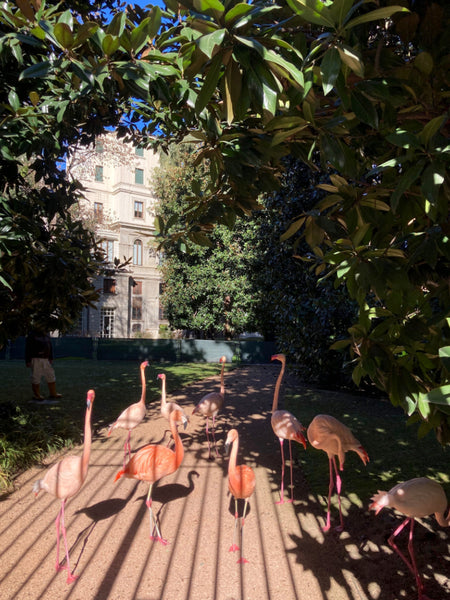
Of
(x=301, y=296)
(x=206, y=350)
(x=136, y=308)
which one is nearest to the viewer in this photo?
(x=301, y=296)

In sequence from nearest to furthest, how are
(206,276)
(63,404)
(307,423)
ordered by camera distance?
(307,423) → (63,404) → (206,276)

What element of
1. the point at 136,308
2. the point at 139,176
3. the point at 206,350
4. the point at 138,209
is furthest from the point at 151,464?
the point at 139,176

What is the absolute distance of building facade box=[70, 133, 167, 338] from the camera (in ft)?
106

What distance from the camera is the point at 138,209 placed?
114 feet

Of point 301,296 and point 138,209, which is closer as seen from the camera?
point 301,296

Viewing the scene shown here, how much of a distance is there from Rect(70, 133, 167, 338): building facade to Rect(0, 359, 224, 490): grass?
15.4 metres

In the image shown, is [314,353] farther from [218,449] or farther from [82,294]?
[82,294]

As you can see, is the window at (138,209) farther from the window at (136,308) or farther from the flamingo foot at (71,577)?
the flamingo foot at (71,577)

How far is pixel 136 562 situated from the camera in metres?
3.37

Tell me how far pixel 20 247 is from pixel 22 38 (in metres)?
2.38

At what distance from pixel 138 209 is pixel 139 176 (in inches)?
115

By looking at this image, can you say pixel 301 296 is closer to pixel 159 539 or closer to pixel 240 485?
pixel 240 485

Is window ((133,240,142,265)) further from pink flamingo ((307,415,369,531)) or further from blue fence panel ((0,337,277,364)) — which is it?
pink flamingo ((307,415,369,531))

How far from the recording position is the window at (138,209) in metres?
34.6
